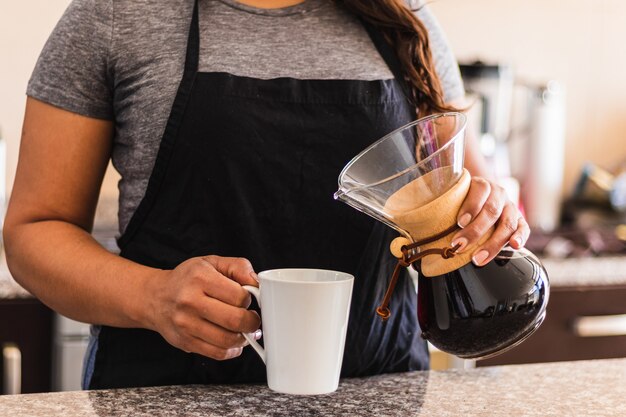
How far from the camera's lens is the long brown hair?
1.10 meters

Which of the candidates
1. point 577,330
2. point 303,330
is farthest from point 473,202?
point 577,330

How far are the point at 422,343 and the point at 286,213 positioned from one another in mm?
250

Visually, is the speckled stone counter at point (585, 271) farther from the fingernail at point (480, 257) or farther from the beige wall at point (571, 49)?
the fingernail at point (480, 257)

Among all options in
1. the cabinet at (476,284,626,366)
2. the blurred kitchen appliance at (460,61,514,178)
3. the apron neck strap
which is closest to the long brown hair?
the apron neck strap

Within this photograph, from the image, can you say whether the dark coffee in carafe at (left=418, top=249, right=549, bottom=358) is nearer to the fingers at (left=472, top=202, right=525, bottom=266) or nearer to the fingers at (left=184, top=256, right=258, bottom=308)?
the fingers at (left=472, top=202, right=525, bottom=266)

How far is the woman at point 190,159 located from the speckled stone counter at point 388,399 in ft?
0.30

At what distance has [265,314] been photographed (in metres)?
0.77

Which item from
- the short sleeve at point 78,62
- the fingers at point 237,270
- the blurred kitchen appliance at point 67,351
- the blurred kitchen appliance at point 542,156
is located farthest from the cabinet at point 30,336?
the blurred kitchen appliance at point 542,156

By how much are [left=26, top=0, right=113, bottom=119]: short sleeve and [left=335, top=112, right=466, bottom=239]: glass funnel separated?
14.7 inches

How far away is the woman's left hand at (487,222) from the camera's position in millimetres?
786

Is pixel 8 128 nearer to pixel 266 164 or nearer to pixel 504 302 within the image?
pixel 266 164

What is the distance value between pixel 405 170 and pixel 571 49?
212cm

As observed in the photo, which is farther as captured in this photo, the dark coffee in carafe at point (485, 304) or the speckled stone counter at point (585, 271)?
the speckled stone counter at point (585, 271)

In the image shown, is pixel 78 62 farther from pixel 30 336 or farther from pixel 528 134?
pixel 528 134
